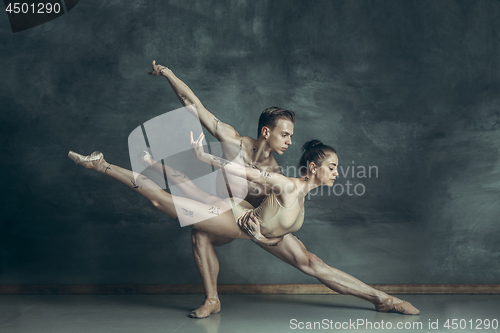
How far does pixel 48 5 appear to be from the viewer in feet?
15.0

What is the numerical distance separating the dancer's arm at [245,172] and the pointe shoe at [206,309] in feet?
3.65

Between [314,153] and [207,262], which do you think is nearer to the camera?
[314,153]

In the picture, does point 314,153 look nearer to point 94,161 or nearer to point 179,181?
point 179,181

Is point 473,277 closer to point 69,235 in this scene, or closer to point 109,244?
point 109,244

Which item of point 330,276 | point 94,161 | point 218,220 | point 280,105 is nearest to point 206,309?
point 218,220

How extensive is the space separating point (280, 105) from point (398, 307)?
218 cm

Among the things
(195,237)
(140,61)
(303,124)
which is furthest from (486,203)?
(140,61)

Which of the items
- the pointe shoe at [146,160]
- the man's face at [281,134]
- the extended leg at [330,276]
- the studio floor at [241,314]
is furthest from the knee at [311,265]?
the pointe shoe at [146,160]

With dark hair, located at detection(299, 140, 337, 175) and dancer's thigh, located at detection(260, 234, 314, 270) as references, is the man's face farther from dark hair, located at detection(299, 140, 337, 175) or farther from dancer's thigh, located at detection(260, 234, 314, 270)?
dancer's thigh, located at detection(260, 234, 314, 270)

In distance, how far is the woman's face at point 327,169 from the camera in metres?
3.15

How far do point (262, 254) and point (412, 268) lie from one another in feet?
4.94

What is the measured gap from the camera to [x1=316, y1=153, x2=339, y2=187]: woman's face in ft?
10.3

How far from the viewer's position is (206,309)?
11.1ft

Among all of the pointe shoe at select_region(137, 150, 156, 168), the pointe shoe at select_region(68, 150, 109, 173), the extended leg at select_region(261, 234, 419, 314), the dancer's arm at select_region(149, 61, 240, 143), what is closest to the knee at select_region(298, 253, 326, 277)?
the extended leg at select_region(261, 234, 419, 314)
